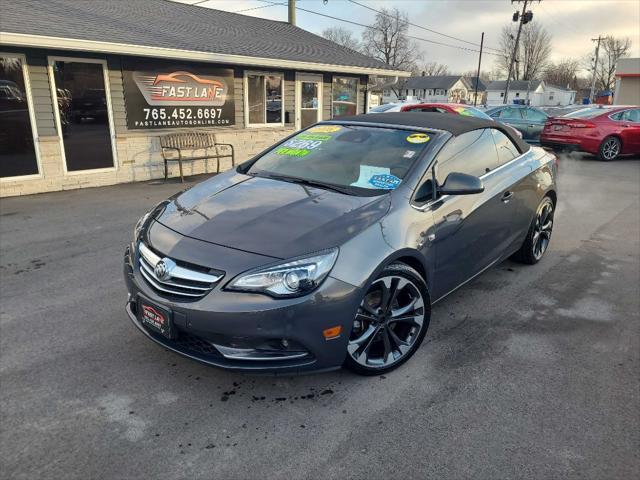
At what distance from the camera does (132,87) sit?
374 inches

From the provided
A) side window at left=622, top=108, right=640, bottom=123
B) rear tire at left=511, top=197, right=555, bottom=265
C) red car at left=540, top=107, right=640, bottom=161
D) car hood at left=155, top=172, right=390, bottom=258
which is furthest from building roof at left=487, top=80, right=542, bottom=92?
car hood at left=155, top=172, right=390, bottom=258

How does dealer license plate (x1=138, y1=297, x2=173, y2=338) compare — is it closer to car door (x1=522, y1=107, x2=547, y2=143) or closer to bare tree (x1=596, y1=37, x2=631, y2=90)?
car door (x1=522, y1=107, x2=547, y2=143)

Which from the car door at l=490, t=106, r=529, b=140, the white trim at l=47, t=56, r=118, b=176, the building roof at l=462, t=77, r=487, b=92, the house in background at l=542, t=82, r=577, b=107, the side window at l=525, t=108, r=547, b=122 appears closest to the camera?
the white trim at l=47, t=56, r=118, b=176

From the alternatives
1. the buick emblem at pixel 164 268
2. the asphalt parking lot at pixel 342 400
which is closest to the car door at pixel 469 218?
the asphalt parking lot at pixel 342 400

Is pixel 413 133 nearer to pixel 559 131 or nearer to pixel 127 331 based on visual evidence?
pixel 127 331

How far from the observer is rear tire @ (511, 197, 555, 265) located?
4.86m

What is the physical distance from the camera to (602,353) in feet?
11.0

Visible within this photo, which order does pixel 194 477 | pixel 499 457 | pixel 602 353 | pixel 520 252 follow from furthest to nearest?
pixel 520 252
pixel 602 353
pixel 499 457
pixel 194 477

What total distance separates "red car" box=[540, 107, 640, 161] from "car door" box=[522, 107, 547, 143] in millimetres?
1434

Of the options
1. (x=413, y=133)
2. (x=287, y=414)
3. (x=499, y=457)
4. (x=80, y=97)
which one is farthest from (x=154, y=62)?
(x=499, y=457)

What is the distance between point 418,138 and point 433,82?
91319mm

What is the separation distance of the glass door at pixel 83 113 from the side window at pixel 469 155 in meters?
7.57

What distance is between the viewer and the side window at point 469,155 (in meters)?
3.54

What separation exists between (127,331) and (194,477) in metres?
1.62
